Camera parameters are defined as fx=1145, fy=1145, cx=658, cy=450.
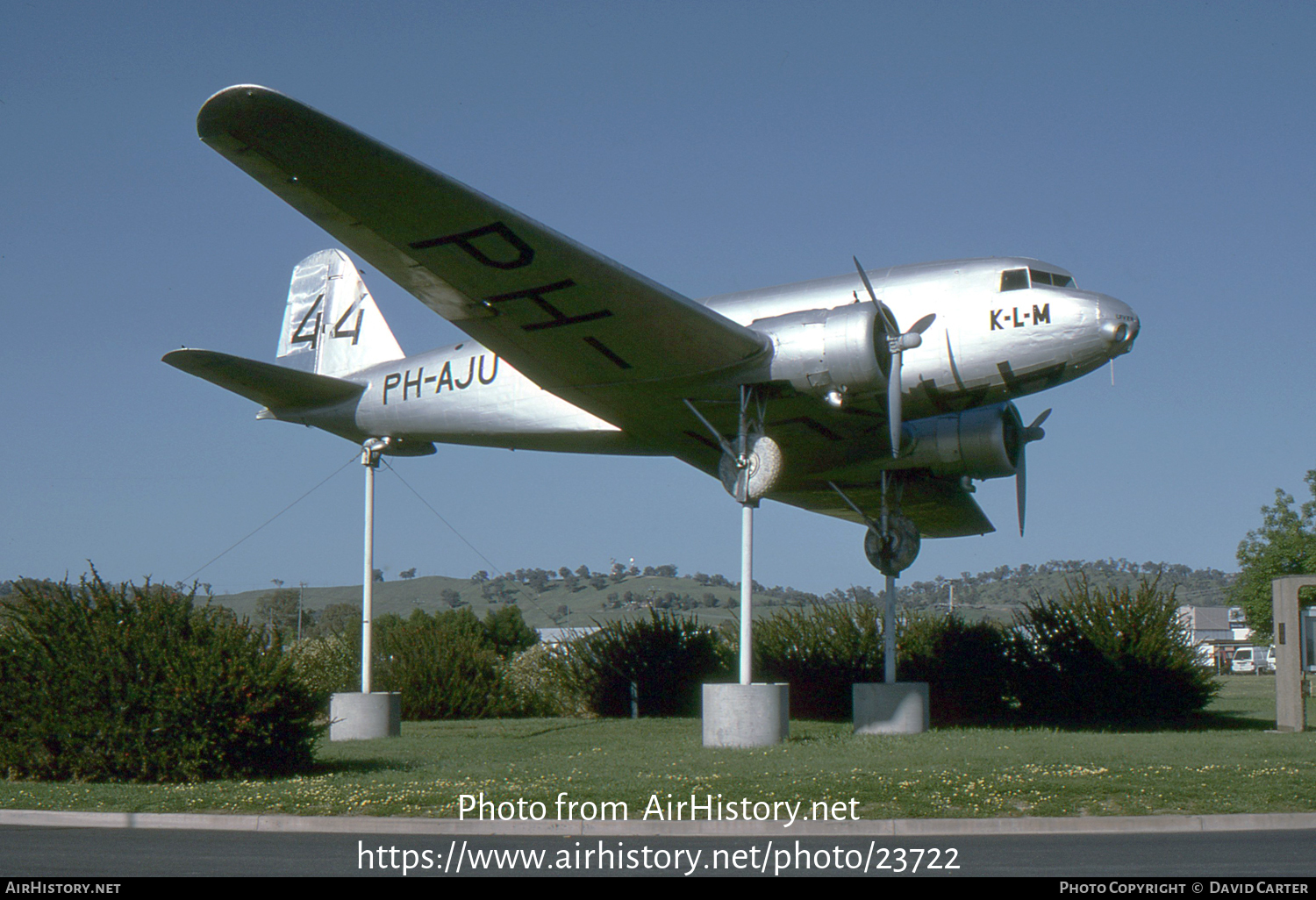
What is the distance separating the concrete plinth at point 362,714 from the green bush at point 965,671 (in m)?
11.3

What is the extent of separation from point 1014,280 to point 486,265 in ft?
26.8

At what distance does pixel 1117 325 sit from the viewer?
17.0m

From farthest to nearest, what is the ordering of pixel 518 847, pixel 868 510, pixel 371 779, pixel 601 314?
pixel 868 510
pixel 601 314
pixel 371 779
pixel 518 847

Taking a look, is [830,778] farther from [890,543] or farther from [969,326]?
[890,543]

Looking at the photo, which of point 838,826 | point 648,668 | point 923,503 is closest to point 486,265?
point 838,826

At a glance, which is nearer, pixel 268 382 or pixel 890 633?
pixel 890 633

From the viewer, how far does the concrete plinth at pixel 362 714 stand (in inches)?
814

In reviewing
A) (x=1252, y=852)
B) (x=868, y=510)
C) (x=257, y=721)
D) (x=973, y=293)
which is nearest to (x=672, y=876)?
(x=1252, y=852)

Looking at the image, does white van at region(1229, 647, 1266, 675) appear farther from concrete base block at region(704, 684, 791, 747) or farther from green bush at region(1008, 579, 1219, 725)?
concrete base block at region(704, 684, 791, 747)

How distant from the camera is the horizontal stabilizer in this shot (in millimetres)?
19844

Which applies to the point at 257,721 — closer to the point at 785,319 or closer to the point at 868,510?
the point at 785,319

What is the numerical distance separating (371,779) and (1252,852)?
364 inches

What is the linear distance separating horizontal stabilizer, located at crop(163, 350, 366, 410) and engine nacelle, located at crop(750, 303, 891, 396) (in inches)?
391

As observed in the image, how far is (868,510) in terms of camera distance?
2553 centimetres
